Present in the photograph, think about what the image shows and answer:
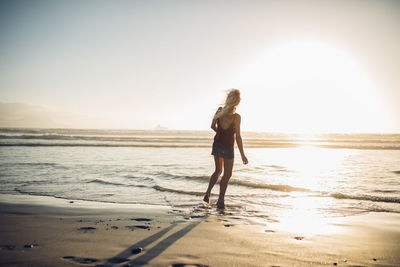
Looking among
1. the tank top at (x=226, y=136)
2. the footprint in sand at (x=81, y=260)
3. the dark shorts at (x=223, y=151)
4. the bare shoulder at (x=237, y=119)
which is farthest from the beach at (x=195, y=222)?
the bare shoulder at (x=237, y=119)

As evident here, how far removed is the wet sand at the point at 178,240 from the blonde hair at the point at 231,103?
2101mm

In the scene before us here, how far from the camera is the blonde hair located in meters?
5.66

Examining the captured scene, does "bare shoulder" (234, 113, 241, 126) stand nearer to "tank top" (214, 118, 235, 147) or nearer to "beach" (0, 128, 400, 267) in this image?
"tank top" (214, 118, 235, 147)

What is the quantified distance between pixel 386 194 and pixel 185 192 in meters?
5.39

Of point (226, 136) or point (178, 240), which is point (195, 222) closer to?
point (178, 240)

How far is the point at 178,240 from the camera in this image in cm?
365

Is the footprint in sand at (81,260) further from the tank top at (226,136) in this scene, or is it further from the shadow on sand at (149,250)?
the tank top at (226,136)

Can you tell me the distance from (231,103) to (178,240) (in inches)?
122

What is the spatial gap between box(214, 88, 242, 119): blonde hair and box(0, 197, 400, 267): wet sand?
6.89 feet

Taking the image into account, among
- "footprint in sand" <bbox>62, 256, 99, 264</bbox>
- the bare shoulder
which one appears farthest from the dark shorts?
"footprint in sand" <bbox>62, 256, 99, 264</bbox>

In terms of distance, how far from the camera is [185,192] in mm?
7422

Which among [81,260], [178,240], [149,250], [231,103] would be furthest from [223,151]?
[81,260]

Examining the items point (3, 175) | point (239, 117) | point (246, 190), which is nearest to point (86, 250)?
point (239, 117)

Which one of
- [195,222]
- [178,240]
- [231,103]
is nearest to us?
[178,240]
